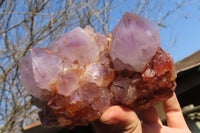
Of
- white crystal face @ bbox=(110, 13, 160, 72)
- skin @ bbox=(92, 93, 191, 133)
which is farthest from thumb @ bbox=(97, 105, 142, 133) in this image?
white crystal face @ bbox=(110, 13, 160, 72)

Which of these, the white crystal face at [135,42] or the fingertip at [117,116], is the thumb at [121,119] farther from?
the white crystal face at [135,42]

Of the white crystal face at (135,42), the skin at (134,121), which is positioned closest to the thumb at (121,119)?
the skin at (134,121)

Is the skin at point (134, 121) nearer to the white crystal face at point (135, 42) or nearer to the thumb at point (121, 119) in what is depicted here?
the thumb at point (121, 119)

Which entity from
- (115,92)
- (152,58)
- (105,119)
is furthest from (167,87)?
(105,119)

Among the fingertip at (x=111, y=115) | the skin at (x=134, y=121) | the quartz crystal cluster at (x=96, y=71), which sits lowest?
the skin at (x=134, y=121)

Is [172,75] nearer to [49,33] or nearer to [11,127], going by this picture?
[49,33]

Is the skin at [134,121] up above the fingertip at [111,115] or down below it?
below

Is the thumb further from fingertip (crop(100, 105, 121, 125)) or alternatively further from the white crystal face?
the white crystal face

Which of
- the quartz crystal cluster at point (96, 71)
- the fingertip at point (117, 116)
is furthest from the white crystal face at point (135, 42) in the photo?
the fingertip at point (117, 116)
